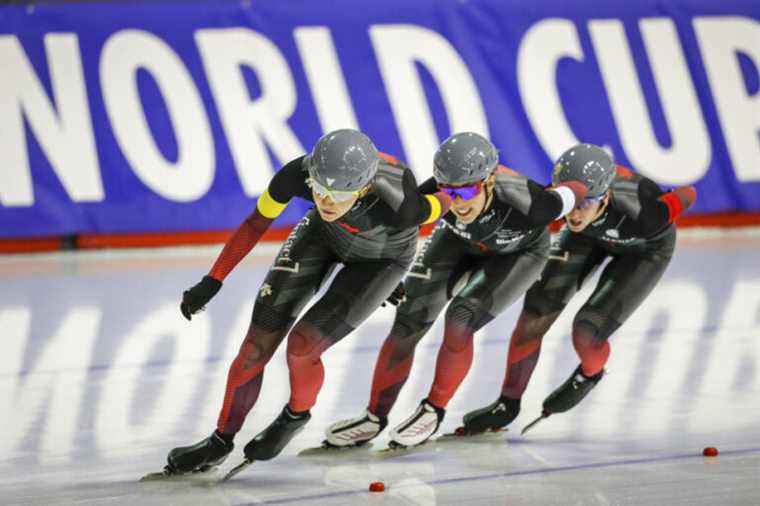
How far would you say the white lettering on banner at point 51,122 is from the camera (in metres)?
13.0

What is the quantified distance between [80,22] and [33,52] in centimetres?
55

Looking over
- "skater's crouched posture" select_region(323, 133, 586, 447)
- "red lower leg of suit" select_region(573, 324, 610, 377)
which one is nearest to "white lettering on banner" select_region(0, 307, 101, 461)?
"skater's crouched posture" select_region(323, 133, 586, 447)

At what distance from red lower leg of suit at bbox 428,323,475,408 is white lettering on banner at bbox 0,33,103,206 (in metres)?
7.33

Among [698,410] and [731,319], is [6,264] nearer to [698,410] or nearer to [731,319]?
[731,319]

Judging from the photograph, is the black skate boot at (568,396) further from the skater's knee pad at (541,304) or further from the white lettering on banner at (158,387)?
the white lettering on banner at (158,387)

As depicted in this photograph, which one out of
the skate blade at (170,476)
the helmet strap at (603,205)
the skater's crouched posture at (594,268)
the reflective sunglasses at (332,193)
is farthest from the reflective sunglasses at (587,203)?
the skate blade at (170,476)

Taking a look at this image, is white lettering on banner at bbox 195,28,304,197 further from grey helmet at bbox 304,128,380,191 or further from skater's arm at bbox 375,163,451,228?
grey helmet at bbox 304,128,380,191

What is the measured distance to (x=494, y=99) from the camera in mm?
14602

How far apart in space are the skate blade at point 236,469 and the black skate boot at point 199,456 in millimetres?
75

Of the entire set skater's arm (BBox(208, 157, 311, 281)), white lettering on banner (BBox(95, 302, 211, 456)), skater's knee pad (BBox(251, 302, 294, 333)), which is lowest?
white lettering on banner (BBox(95, 302, 211, 456))

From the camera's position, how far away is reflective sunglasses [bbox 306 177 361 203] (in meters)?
5.82

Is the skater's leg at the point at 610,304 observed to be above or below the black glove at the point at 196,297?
below

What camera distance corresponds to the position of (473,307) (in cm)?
655

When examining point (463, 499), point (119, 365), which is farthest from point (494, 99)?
point (463, 499)
